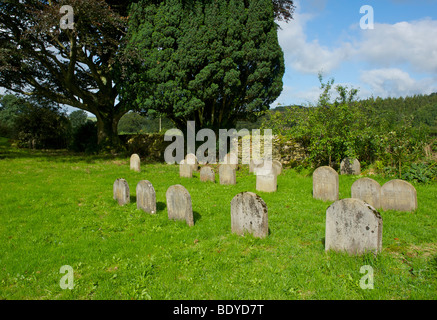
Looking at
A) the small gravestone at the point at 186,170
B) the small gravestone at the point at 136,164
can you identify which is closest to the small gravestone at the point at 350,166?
the small gravestone at the point at 186,170

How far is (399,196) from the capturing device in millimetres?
6234

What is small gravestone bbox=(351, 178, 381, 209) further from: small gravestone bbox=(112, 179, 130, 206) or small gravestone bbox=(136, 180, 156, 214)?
small gravestone bbox=(112, 179, 130, 206)

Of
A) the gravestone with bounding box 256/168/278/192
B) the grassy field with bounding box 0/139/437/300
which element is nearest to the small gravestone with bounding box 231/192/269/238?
the grassy field with bounding box 0/139/437/300

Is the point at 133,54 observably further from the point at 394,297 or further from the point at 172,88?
the point at 394,297

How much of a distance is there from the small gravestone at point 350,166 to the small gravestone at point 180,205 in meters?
7.60

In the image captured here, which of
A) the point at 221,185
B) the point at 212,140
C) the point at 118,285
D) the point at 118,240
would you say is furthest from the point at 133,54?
the point at 118,285

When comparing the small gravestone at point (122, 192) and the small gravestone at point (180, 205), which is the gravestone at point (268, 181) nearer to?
the small gravestone at point (180, 205)

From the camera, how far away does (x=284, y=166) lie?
13.7 metres

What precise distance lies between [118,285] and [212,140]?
13.7 meters

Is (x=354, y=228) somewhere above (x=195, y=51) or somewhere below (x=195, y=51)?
below

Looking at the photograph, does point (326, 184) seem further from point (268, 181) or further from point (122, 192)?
point (122, 192)

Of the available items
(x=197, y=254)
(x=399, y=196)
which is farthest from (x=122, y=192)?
(x=399, y=196)

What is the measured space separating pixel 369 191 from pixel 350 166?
439cm

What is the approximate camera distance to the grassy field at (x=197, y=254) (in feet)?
11.2
